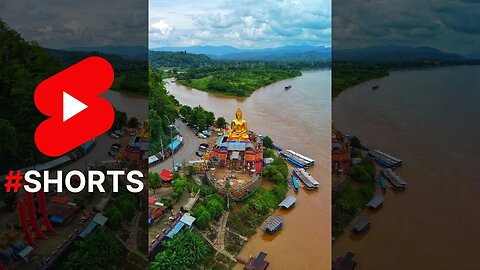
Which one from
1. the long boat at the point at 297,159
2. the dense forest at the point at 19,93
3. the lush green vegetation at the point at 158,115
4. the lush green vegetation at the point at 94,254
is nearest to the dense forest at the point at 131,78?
the lush green vegetation at the point at 158,115

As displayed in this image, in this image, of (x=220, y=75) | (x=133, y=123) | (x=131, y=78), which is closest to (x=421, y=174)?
(x=133, y=123)

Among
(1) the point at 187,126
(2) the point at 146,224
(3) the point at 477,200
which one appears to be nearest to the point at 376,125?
(3) the point at 477,200

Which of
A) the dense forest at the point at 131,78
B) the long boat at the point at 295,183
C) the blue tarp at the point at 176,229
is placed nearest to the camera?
the blue tarp at the point at 176,229

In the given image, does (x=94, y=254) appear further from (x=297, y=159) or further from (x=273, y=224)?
(x=297, y=159)

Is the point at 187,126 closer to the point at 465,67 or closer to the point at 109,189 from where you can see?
the point at 109,189

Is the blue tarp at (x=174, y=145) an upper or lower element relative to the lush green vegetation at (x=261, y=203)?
upper

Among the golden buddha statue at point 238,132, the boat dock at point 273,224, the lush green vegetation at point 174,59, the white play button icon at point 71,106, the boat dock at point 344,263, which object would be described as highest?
the lush green vegetation at point 174,59

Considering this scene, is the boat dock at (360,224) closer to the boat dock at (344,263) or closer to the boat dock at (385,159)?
the boat dock at (344,263)
